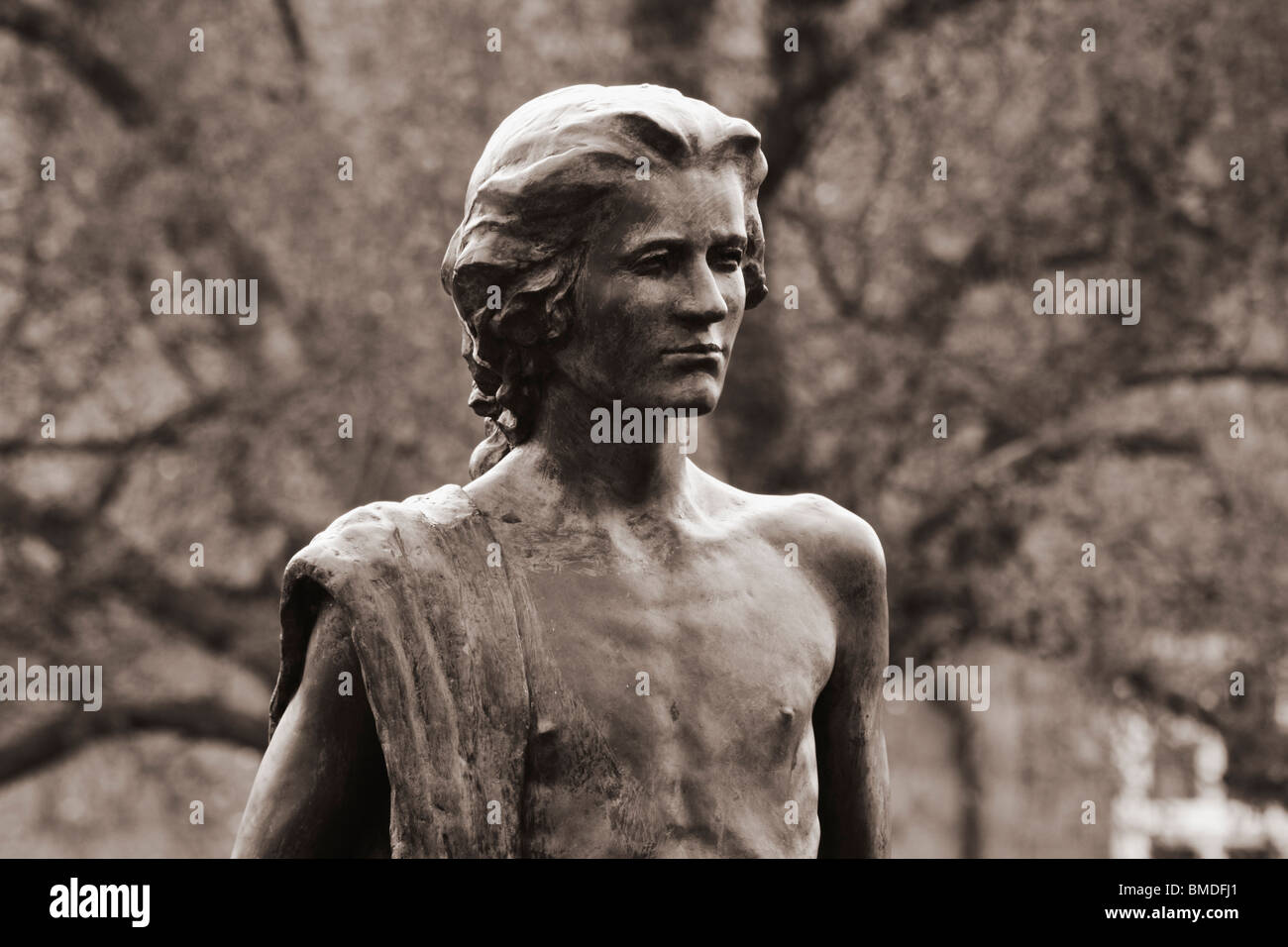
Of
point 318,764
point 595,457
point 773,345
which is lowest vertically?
point 318,764

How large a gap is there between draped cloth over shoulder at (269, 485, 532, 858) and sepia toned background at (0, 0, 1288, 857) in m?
7.96

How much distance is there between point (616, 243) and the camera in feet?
11.2

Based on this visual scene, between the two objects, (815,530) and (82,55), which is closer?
(815,530)

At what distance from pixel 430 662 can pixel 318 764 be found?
0.27 metres

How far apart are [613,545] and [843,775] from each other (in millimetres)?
662

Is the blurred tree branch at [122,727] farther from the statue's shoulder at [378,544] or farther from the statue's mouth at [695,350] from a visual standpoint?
the statue's mouth at [695,350]

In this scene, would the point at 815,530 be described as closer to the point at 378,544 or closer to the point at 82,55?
the point at 378,544

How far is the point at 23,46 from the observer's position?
12102mm

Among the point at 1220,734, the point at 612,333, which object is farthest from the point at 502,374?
the point at 1220,734

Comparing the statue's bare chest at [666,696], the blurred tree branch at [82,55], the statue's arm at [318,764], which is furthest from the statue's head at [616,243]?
the blurred tree branch at [82,55]

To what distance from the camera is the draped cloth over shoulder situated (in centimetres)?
322

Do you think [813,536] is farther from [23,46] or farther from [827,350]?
[23,46]

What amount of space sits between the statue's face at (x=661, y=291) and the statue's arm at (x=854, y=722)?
1.77 feet

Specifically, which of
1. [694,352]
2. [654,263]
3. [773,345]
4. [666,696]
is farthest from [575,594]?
[773,345]
